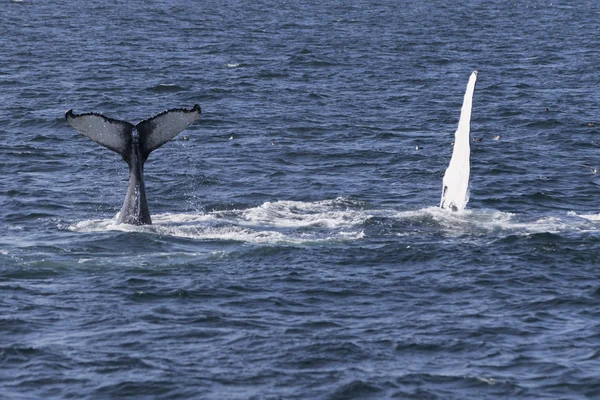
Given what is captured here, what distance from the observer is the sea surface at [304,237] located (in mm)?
18844

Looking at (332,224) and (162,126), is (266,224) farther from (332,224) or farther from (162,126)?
(162,126)

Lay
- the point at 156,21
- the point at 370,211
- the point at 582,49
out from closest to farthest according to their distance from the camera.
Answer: the point at 370,211
the point at 582,49
the point at 156,21

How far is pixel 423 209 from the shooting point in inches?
1135

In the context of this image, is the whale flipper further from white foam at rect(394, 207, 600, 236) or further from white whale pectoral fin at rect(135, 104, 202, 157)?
white whale pectoral fin at rect(135, 104, 202, 157)

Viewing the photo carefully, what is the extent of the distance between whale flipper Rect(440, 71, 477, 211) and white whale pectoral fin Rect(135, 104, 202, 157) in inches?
212

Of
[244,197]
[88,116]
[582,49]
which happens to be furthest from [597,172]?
[582,49]

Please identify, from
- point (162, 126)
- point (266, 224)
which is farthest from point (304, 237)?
point (162, 126)

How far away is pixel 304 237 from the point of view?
26.0 meters

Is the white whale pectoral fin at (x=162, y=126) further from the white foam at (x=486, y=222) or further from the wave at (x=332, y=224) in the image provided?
the white foam at (x=486, y=222)

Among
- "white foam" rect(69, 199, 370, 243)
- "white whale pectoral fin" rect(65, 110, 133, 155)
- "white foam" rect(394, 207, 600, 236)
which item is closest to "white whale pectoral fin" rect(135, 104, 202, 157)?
"white whale pectoral fin" rect(65, 110, 133, 155)

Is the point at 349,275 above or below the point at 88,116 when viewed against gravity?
below

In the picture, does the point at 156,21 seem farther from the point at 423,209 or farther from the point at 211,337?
the point at 211,337

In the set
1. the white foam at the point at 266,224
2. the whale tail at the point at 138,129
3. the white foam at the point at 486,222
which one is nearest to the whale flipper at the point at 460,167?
the white foam at the point at 486,222

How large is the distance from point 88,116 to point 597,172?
1423 centimetres
